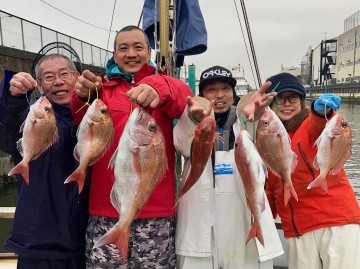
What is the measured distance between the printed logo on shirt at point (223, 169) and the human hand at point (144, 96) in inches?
39.0

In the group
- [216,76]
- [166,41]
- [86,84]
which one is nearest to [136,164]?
[86,84]

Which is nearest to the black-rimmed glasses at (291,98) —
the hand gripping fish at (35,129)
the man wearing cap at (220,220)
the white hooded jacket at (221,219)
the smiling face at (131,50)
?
the man wearing cap at (220,220)

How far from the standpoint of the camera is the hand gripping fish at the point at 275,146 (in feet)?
8.77

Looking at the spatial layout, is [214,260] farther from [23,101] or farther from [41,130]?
[23,101]

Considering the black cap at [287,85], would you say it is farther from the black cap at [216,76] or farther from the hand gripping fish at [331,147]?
the hand gripping fish at [331,147]

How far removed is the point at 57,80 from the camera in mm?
2955

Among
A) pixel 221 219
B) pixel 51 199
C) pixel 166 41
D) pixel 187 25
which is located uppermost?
pixel 187 25

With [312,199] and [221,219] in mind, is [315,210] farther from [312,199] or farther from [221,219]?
[221,219]

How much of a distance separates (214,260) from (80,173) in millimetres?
1458

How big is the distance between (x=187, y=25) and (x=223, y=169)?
2.44 metres

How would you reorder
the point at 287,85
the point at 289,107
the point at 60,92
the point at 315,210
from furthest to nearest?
the point at 289,107
the point at 287,85
the point at 315,210
the point at 60,92

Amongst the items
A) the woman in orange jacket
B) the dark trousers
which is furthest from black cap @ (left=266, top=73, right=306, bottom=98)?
the dark trousers

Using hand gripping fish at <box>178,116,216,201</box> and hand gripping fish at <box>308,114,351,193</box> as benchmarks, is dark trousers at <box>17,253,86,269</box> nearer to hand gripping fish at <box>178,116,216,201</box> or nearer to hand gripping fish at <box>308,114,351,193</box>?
hand gripping fish at <box>178,116,216,201</box>

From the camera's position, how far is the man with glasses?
9.40 ft
